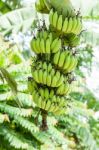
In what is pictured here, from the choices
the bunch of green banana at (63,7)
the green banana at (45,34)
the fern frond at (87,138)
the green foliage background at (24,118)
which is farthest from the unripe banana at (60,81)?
the fern frond at (87,138)

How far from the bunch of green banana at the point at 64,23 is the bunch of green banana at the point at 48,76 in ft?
0.69

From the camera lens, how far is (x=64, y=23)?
240 cm

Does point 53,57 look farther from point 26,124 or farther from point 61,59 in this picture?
point 26,124

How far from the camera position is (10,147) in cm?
517

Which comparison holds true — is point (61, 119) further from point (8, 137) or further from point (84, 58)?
point (84, 58)

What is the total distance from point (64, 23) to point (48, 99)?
1.38ft

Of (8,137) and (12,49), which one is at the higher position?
(12,49)

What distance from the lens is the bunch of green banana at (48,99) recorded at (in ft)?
7.70

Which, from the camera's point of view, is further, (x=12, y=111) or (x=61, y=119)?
(x=61, y=119)

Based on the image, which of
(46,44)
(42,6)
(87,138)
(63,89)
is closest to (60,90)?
(63,89)

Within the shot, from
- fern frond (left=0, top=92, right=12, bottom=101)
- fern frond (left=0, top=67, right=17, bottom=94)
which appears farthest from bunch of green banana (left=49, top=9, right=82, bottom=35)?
fern frond (left=0, top=92, right=12, bottom=101)

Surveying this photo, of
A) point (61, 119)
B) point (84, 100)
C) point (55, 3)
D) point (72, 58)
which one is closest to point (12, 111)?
point (61, 119)

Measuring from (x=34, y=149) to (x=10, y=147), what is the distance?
0.31 m

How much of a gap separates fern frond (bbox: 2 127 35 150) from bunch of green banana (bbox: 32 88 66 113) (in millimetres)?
2464
